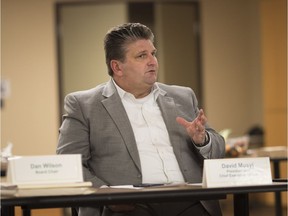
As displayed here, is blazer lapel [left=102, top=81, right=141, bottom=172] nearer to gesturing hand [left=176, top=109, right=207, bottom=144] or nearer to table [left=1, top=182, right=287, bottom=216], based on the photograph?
gesturing hand [left=176, top=109, right=207, bottom=144]

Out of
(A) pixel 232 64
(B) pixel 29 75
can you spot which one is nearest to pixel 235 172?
(B) pixel 29 75

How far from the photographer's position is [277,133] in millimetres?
9133

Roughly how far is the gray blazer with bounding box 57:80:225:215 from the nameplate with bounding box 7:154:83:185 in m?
0.59

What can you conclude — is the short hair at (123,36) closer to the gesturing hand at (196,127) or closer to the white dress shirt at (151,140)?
the white dress shirt at (151,140)

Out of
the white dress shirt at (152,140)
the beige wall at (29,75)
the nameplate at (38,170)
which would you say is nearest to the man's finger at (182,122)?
the white dress shirt at (152,140)

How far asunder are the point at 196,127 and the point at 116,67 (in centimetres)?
62

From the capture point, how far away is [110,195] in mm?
2428

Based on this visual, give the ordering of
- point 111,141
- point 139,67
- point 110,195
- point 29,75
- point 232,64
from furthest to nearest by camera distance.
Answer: point 232,64 → point 29,75 → point 139,67 → point 111,141 → point 110,195

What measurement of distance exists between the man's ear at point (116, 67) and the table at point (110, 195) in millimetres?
1000

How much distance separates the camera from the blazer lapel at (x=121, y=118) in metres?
3.23

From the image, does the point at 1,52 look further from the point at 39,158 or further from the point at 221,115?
the point at 39,158

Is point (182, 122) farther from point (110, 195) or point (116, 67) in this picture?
point (110, 195)

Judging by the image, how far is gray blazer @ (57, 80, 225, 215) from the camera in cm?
322

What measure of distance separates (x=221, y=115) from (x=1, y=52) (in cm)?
321
